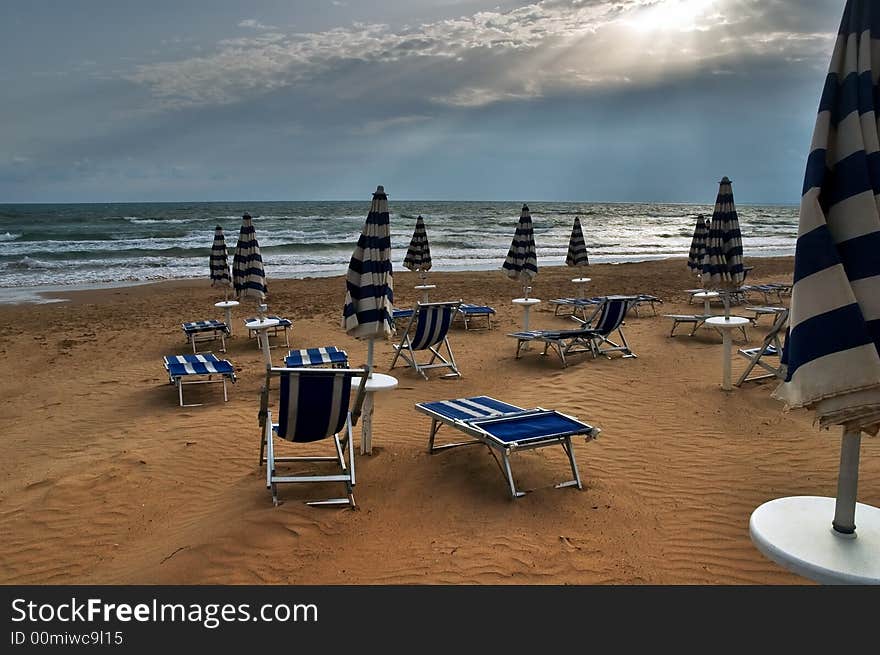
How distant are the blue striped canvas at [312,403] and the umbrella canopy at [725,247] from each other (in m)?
5.09

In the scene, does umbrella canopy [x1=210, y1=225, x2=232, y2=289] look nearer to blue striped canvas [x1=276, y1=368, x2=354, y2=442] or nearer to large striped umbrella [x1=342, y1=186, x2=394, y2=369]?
large striped umbrella [x1=342, y1=186, x2=394, y2=369]

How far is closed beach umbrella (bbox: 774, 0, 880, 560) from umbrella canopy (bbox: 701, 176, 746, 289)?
5.39m

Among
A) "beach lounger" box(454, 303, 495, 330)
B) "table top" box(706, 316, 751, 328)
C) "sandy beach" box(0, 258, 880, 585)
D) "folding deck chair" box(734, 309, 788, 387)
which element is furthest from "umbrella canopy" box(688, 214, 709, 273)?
"table top" box(706, 316, 751, 328)

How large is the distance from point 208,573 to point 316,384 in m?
1.34

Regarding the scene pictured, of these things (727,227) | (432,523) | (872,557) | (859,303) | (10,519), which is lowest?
(10,519)

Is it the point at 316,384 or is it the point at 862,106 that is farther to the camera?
the point at 316,384

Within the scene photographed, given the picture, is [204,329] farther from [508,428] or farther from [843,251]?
[843,251]

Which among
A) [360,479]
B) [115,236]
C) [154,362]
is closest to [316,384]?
[360,479]

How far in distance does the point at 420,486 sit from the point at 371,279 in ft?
5.64

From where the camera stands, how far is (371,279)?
524 cm

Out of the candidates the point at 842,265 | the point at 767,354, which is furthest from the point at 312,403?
the point at 767,354

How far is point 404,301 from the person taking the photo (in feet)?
52.4

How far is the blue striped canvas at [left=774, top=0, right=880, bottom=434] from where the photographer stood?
2.13 metres
